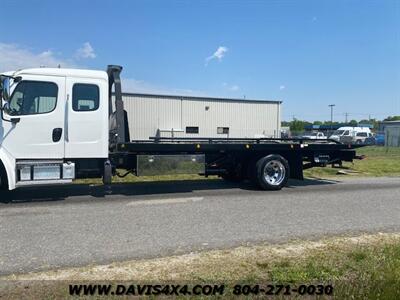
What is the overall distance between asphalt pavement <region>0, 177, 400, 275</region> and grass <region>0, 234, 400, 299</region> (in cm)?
45

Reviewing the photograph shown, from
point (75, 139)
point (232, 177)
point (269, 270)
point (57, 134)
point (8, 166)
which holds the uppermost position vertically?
point (57, 134)

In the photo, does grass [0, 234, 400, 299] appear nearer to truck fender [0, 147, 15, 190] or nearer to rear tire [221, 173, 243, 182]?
truck fender [0, 147, 15, 190]

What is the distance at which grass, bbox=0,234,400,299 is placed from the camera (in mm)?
4539

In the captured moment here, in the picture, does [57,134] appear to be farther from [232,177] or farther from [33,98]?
[232,177]

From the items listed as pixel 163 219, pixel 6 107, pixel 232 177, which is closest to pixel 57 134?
pixel 6 107

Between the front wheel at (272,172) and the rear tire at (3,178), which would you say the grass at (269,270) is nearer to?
the rear tire at (3,178)

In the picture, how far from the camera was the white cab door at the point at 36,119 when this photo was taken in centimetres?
960

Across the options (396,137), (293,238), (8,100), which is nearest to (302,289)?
(293,238)

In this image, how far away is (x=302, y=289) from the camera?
4543mm

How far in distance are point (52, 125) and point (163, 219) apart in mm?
3663

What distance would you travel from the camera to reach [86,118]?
33.4ft

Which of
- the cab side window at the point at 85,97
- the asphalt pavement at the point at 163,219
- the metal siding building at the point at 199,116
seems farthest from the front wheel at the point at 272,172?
the metal siding building at the point at 199,116

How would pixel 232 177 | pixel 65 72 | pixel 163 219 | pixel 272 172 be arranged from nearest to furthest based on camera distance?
pixel 163 219 < pixel 65 72 < pixel 272 172 < pixel 232 177

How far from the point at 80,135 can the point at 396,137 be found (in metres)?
58.4
